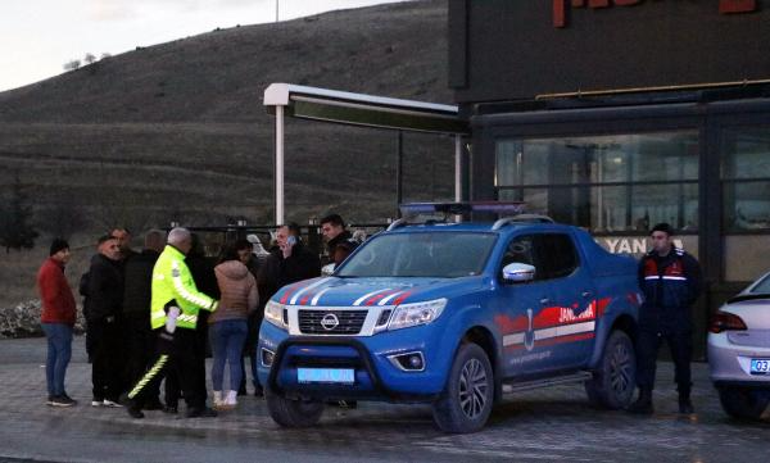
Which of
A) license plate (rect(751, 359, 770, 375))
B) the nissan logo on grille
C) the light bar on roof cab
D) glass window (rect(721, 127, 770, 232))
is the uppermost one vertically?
glass window (rect(721, 127, 770, 232))

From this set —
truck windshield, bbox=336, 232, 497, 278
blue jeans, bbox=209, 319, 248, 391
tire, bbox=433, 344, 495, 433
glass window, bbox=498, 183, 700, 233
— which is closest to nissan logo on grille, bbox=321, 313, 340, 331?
tire, bbox=433, 344, 495, 433

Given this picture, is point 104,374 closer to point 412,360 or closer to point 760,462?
point 412,360

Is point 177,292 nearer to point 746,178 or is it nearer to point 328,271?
point 328,271

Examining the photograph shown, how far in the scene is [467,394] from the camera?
13.4m

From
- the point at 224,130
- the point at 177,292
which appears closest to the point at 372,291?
the point at 177,292

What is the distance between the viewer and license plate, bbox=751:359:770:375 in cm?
1375

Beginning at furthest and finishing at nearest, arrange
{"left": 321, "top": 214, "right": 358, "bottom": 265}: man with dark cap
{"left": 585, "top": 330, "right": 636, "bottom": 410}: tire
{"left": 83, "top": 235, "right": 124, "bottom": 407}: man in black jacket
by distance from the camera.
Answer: {"left": 321, "top": 214, "right": 358, "bottom": 265}: man with dark cap → {"left": 83, "top": 235, "right": 124, "bottom": 407}: man in black jacket → {"left": 585, "top": 330, "right": 636, "bottom": 410}: tire

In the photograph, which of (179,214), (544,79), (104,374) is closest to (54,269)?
(104,374)

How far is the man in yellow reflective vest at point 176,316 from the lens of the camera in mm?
14766

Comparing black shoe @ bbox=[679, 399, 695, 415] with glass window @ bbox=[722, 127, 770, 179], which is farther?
glass window @ bbox=[722, 127, 770, 179]

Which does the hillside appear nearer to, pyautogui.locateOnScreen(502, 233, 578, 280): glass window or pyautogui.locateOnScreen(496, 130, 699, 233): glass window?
pyautogui.locateOnScreen(496, 130, 699, 233): glass window

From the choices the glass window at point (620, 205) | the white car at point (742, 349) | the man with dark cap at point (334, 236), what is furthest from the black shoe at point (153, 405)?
the glass window at point (620, 205)

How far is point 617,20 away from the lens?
2423 cm

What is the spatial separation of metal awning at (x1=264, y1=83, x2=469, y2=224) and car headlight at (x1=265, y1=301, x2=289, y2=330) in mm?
8247
